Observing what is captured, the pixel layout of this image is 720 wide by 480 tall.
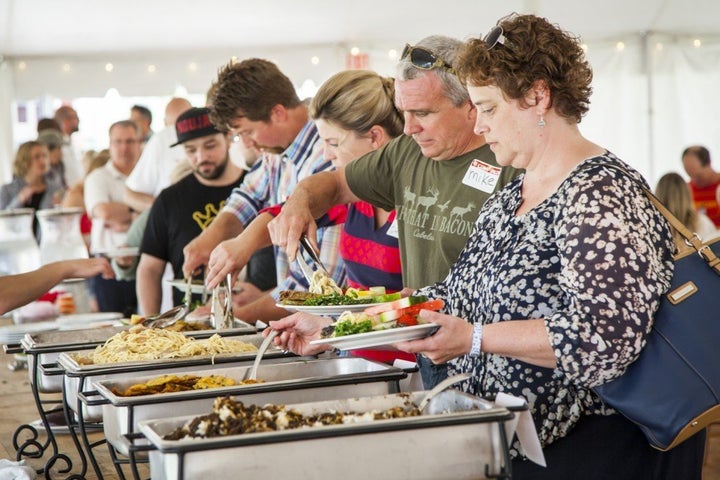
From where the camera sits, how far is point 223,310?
240 cm

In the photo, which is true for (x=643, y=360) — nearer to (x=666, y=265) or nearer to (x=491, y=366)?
(x=666, y=265)

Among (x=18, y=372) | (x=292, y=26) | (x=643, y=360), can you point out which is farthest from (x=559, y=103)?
(x=292, y=26)

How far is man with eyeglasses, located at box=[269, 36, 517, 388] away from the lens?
1.96m

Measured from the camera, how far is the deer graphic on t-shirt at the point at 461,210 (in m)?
1.95

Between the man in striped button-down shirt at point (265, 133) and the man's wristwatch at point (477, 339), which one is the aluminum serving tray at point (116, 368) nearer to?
the man's wristwatch at point (477, 339)

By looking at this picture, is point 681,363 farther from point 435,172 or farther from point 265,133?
point 265,133

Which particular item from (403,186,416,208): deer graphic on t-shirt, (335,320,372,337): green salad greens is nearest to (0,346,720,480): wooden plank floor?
(403,186,416,208): deer graphic on t-shirt

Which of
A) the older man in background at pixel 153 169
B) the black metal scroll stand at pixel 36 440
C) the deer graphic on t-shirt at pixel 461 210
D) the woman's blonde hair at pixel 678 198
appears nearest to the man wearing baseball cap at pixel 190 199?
the black metal scroll stand at pixel 36 440

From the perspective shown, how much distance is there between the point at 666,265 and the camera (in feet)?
4.64

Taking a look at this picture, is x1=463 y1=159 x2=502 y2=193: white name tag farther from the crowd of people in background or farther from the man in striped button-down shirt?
the man in striped button-down shirt

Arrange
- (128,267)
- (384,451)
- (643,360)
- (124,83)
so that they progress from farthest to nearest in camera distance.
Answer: (124,83)
(128,267)
(643,360)
(384,451)

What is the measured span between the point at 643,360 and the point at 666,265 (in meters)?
0.14

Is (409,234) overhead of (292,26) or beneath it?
beneath

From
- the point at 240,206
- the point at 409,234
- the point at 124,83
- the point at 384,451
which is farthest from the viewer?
the point at 124,83
